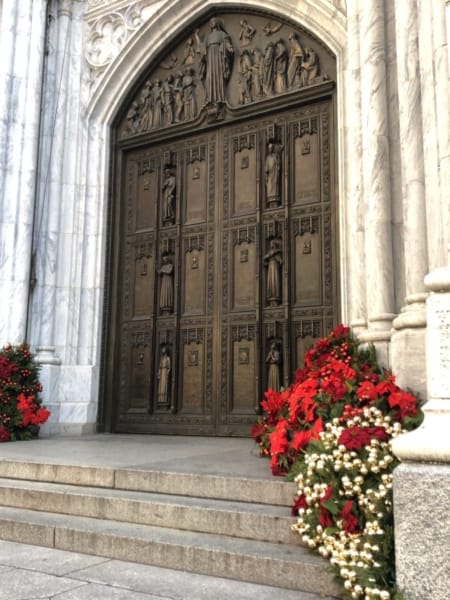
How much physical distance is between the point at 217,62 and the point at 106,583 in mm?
7415

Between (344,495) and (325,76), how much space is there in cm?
602

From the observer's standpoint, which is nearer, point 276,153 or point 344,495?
point 344,495

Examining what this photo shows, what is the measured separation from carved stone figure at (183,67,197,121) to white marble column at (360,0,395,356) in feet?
10.5

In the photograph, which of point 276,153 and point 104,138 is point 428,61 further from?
point 104,138

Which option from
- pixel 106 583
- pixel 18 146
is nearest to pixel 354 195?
pixel 106 583

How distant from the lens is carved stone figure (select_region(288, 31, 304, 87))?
8.29 meters

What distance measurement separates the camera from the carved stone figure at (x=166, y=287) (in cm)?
891

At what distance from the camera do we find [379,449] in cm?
371

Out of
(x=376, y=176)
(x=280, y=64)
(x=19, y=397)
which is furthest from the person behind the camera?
(x=280, y=64)

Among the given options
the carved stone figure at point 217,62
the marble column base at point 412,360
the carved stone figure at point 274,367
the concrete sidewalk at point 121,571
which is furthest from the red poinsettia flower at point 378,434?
the carved stone figure at point 217,62

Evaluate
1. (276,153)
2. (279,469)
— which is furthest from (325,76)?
(279,469)

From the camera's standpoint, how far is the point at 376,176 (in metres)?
6.14

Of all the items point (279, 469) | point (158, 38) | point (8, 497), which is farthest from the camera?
point (158, 38)

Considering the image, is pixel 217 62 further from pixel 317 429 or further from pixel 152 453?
pixel 317 429
